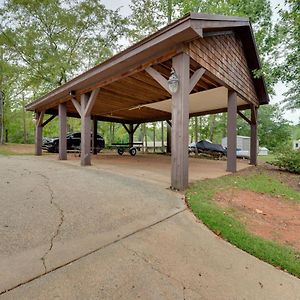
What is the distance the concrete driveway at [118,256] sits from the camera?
70.6 inches

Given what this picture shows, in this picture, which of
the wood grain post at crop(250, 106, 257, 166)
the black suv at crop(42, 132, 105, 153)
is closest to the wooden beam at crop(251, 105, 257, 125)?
the wood grain post at crop(250, 106, 257, 166)

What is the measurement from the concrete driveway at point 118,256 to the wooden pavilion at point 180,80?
73.2 inches

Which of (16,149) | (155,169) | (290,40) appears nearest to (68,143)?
(16,149)

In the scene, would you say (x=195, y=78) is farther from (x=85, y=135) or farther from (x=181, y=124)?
(x=85, y=135)

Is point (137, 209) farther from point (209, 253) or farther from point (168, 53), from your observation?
point (168, 53)

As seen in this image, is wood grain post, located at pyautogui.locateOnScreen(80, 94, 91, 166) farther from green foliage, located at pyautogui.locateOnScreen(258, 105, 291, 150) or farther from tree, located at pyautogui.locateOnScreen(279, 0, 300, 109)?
green foliage, located at pyautogui.locateOnScreen(258, 105, 291, 150)

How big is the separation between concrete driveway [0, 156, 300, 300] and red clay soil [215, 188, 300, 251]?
0.80 m

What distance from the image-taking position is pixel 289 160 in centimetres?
861

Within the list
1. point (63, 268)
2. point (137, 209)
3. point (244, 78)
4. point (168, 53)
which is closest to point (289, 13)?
point (244, 78)

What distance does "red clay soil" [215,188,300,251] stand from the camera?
3.06m

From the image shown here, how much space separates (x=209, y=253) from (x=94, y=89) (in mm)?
6581

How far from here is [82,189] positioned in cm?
448

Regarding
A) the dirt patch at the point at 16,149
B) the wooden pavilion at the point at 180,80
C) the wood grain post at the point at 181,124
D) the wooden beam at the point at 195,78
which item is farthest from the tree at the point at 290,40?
the dirt patch at the point at 16,149

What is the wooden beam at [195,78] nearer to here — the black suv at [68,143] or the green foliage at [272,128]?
the black suv at [68,143]
